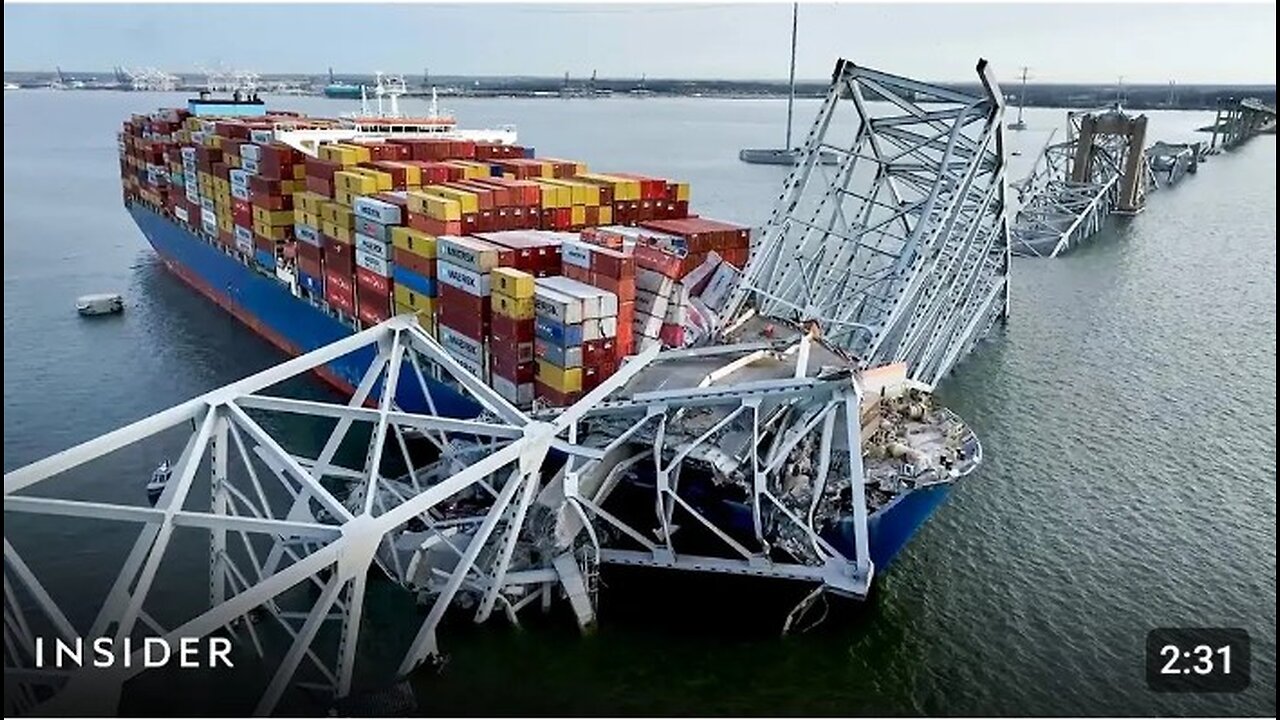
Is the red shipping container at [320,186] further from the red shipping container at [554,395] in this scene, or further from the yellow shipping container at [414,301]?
the red shipping container at [554,395]

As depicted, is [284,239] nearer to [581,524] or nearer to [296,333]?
[296,333]

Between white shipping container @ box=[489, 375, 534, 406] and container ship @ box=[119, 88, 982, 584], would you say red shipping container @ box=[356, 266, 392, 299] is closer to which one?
container ship @ box=[119, 88, 982, 584]

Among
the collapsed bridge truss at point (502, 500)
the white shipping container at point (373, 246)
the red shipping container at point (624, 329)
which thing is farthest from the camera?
the white shipping container at point (373, 246)

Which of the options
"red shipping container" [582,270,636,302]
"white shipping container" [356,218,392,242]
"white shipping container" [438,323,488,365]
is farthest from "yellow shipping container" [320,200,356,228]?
"red shipping container" [582,270,636,302]

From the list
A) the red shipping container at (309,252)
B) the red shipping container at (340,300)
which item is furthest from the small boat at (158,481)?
the red shipping container at (309,252)

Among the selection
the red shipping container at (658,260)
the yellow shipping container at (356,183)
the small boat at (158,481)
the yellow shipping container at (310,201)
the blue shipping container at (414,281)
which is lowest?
the small boat at (158,481)

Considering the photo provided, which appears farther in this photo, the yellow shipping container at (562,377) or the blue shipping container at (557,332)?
the yellow shipping container at (562,377)
